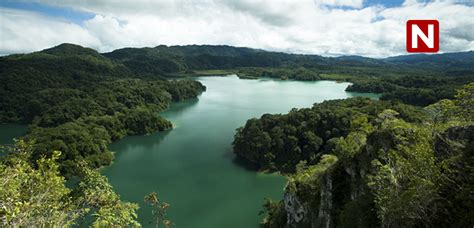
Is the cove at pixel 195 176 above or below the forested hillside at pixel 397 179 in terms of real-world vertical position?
below

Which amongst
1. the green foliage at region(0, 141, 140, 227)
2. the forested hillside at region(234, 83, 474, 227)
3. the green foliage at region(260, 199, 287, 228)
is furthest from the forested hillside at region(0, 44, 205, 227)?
the green foliage at region(260, 199, 287, 228)

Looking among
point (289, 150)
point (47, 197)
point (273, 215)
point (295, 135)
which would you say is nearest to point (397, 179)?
point (47, 197)

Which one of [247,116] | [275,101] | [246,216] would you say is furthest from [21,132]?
[275,101]

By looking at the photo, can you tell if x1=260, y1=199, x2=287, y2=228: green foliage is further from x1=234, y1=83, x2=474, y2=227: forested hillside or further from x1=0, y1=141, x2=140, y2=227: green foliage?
x1=0, y1=141, x2=140, y2=227: green foliage

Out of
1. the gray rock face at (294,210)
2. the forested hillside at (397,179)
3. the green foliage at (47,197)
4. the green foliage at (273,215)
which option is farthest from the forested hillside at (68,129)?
the green foliage at (273,215)

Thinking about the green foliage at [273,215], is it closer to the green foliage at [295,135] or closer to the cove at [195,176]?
the cove at [195,176]

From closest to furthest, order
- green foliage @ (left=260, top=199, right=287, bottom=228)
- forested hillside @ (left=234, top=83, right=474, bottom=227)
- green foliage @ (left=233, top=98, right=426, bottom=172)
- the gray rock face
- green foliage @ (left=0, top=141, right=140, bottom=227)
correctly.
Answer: green foliage @ (left=0, top=141, right=140, bottom=227)
forested hillside @ (left=234, top=83, right=474, bottom=227)
the gray rock face
green foliage @ (left=260, top=199, right=287, bottom=228)
green foliage @ (left=233, top=98, right=426, bottom=172)

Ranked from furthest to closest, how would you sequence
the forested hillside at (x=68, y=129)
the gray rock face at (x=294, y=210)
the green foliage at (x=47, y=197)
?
the gray rock face at (x=294, y=210) < the forested hillside at (x=68, y=129) < the green foliage at (x=47, y=197)

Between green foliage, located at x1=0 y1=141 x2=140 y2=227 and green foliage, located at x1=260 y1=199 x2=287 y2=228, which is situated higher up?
green foliage, located at x1=0 y1=141 x2=140 y2=227

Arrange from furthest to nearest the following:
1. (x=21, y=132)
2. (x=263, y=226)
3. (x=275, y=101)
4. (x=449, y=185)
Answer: (x=275, y=101)
(x=21, y=132)
(x=263, y=226)
(x=449, y=185)

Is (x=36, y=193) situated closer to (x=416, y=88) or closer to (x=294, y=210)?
(x=294, y=210)

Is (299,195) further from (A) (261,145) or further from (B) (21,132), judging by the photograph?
(B) (21,132)
